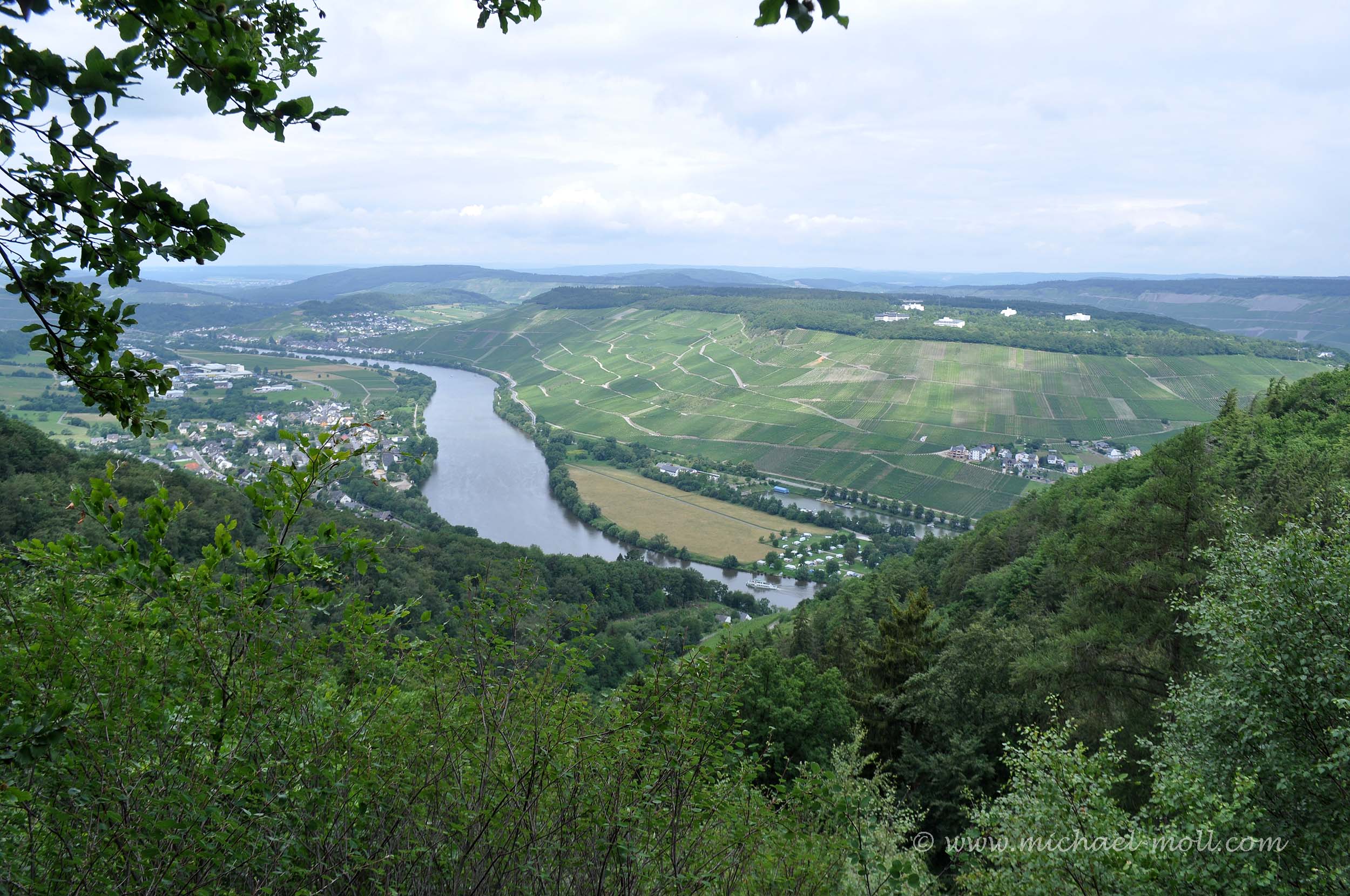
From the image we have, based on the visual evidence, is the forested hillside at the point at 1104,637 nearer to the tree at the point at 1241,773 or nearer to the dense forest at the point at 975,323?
the tree at the point at 1241,773

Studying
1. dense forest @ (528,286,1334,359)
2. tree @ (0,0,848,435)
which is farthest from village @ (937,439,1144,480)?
tree @ (0,0,848,435)

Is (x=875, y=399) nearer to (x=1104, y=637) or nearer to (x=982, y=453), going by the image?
(x=982, y=453)

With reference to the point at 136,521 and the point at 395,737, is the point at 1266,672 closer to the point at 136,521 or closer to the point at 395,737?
the point at 395,737

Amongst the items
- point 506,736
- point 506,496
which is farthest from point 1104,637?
point 506,496

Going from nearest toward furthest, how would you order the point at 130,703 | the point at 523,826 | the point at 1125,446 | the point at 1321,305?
the point at 130,703 < the point at 523,826 < the point at 1125,446 < the point at 1321,305

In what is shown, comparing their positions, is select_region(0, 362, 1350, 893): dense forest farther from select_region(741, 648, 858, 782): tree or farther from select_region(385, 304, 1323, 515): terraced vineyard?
select_region(385, 304, 1323, 515): terraced vineyard

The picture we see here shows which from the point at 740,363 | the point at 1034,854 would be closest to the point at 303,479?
the point at 1034,854
